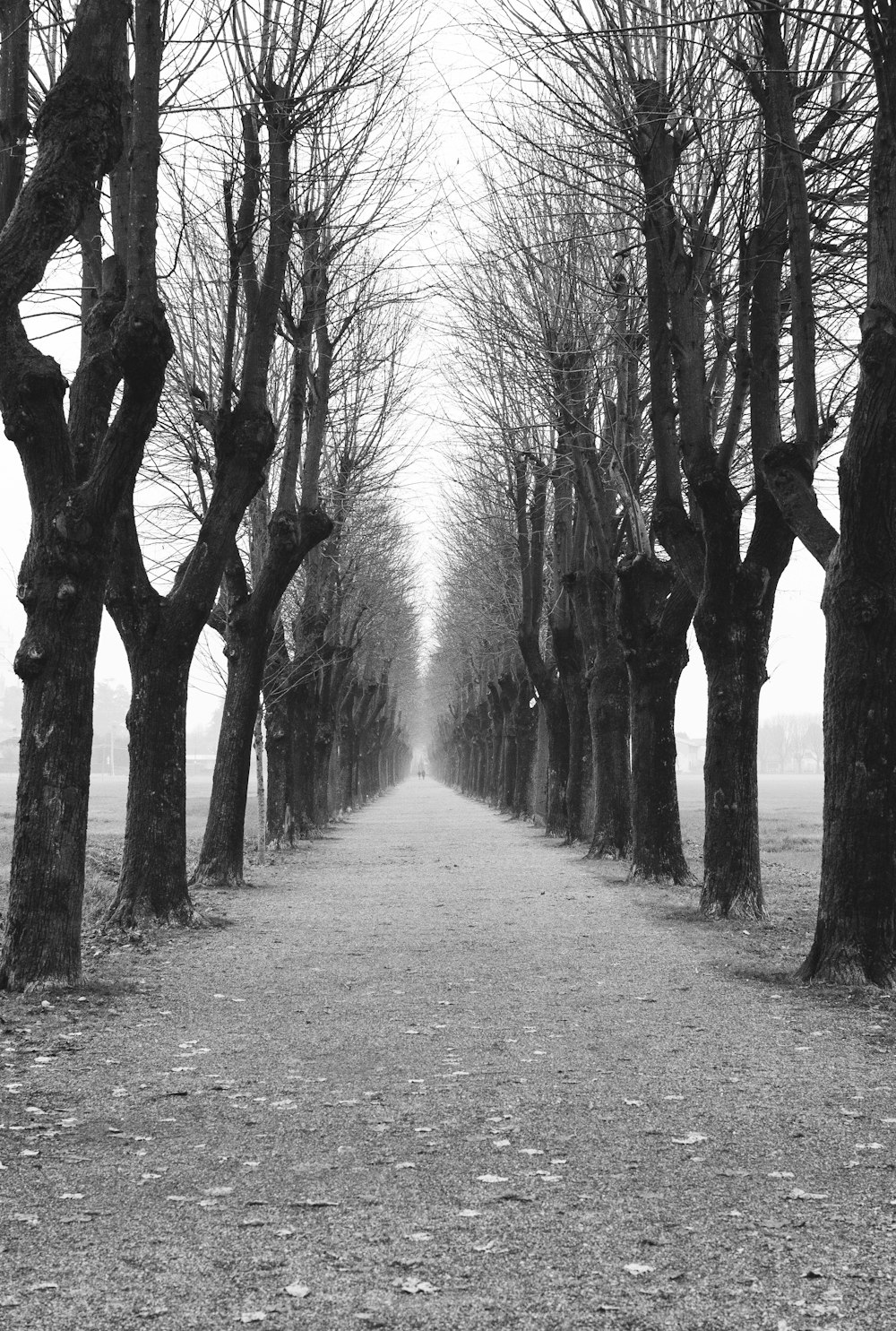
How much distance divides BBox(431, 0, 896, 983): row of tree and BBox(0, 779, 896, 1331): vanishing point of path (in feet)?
8.22

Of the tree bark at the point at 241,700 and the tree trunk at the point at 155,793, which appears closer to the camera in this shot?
the tree trunk at the point at 155,793

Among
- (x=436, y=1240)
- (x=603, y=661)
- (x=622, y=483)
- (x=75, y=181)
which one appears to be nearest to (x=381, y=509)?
(x=603, y=661)

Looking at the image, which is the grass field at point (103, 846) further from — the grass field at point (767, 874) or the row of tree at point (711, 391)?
the row of tree at point (711, 391)

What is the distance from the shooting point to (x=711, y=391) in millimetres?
15469

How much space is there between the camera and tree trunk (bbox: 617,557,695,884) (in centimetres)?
1623

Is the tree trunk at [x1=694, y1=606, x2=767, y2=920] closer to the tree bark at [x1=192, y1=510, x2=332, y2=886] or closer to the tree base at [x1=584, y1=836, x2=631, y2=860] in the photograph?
the tree bark at [x1=192, y1=510, x2=332, y2=886]

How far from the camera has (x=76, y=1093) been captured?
19.6ft

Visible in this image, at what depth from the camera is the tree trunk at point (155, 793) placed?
12.4 metres

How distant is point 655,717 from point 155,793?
681 centimetres

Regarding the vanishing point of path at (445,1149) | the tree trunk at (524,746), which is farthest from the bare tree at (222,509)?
the tree trunk at (524,746)

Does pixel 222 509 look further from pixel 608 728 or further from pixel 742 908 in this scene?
pixel 608 728

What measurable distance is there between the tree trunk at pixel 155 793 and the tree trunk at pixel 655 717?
6349 millimetres

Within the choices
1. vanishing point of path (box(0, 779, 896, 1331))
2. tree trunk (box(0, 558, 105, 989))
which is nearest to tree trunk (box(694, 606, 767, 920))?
vanishing point of path (box(0, 779, 896, 1331))

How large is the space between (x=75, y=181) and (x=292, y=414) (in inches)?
403
